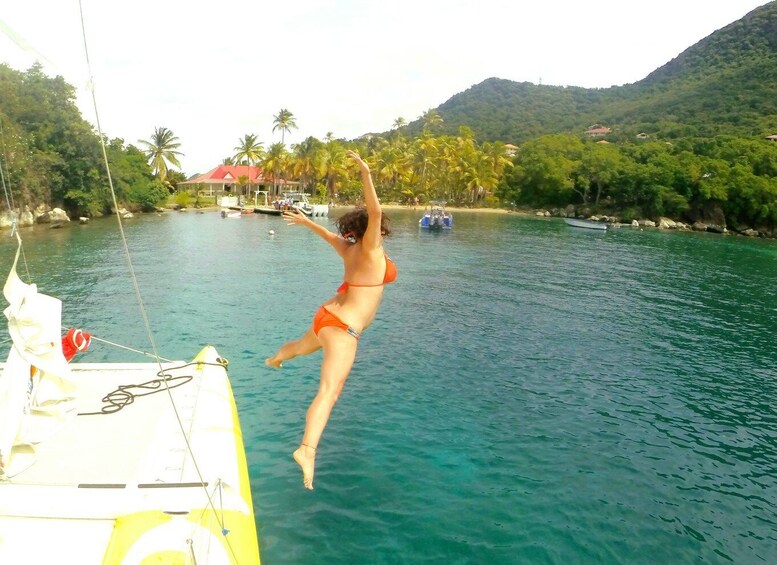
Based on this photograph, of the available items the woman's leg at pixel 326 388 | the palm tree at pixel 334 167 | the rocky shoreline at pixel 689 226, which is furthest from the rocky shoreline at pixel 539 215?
the woman's leg at pixel 326 388

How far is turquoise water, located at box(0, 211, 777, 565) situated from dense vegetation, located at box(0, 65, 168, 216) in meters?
31.0

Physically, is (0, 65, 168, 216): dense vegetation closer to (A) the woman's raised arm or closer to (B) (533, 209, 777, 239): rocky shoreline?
(A) the woman's raised arm

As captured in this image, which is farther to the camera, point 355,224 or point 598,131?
point 598,131

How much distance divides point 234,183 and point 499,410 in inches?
3873

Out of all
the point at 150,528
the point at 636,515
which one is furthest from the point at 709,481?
the point at 150,528

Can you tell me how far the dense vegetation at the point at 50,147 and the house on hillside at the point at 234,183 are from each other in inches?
1481

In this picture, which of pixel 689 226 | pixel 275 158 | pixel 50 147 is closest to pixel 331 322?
pixel 50 147

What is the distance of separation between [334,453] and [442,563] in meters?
3.07

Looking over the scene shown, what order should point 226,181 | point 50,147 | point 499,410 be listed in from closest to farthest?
point 499,410
point 50,147
point 226,181

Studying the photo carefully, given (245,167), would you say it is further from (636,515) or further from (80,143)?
(636,515)

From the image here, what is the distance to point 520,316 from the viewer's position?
802 inches

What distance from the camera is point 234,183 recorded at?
102625 mm

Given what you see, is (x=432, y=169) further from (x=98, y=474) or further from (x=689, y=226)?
(x=98, y=474)

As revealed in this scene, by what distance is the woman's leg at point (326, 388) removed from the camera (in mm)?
4633
